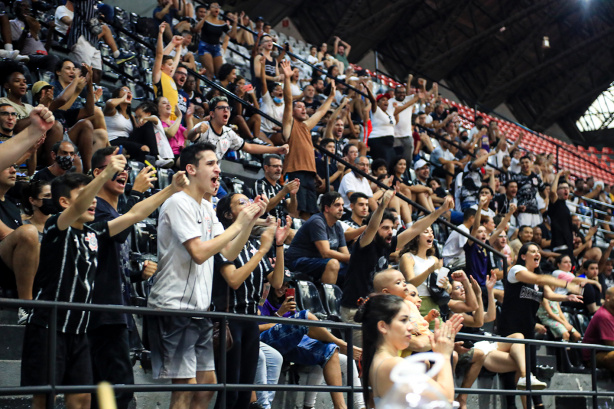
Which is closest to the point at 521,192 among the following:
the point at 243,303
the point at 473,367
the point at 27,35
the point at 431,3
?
the point at 473,367

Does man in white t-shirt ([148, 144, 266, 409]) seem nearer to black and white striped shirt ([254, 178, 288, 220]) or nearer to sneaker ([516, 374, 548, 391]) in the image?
sneaker ([516, 374, 548, 391])

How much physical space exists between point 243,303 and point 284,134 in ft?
14.7

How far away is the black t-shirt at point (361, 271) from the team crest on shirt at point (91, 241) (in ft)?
8.52

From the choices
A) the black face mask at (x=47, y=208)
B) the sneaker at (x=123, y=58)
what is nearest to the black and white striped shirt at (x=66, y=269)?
the black face mask at (x=47, y=208)

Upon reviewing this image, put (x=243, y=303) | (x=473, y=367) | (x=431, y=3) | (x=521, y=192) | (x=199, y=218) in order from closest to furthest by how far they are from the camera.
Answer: (x=199, y=218), (x=243, y=303), (x=473, y=367), (x=521, y=192), (x=431, y=3)

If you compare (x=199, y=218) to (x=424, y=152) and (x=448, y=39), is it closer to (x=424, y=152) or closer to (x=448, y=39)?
(x=424, y=152)

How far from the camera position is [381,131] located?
12.5 meters

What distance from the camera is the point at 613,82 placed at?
27.5m

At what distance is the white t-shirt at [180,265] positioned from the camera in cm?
436

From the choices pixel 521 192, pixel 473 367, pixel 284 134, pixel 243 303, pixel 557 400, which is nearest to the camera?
pixel 243 303

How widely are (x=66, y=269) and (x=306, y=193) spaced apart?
5.27 metres

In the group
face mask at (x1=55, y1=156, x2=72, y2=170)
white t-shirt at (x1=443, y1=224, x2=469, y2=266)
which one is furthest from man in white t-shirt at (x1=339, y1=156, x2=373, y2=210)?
face mask at (x1=55, y1=156, x2=72, y2=170)

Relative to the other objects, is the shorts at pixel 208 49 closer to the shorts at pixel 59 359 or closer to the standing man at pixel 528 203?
the standing man at pixel 528 203

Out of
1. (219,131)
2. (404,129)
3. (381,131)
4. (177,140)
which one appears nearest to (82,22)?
(177,140)
